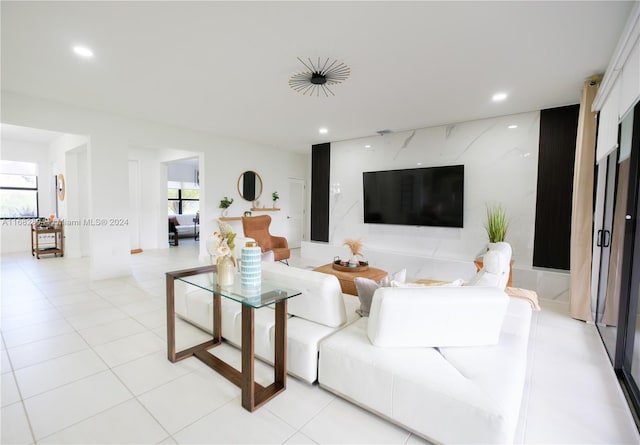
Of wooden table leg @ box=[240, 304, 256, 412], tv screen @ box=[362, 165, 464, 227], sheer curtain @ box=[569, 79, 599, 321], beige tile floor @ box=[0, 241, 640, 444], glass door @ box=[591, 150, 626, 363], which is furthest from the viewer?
tv screen @ box=[362, 165, 464, 227]

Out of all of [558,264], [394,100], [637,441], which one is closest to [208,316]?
[637,441]

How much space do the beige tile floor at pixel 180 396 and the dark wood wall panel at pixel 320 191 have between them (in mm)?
4136

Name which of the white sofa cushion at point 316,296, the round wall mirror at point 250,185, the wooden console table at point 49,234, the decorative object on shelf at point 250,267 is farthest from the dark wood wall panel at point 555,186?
the wooden console table at point 49,234

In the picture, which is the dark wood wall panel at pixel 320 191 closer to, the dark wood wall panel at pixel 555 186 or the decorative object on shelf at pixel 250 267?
the dark wood wall panel at pixel 555 186

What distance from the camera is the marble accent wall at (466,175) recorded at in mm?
4414

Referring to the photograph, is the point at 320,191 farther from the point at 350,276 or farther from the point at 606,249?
the point at 606,249

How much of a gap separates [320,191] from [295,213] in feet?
5.35

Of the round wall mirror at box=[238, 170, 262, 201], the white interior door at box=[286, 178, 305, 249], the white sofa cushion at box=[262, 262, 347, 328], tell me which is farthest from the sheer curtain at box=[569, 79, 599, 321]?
the white interior door at box=[286, 178, 305, 249]

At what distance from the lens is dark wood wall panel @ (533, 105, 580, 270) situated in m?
4.05

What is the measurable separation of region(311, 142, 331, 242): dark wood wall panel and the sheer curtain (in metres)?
4.35

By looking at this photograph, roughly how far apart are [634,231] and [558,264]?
2.26 metres

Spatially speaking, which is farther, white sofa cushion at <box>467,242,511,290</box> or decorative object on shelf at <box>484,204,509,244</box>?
decorative object on shelf at <box>484,204,509,244</box>

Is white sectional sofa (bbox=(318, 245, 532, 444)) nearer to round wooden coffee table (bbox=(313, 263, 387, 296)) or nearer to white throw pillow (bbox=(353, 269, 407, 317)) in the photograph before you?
white throw pillow (bbox=(353, 269, 407, 317))

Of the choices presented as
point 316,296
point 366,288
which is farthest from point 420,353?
point 316,296
